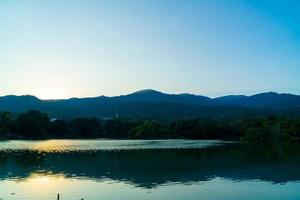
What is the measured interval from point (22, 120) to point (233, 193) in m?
95.1

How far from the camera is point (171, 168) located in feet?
160

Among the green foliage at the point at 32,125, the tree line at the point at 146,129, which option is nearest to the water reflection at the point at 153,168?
the tree line at the point at 146,129

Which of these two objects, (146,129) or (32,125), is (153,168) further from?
(146,129)

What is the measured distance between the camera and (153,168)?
159 ft

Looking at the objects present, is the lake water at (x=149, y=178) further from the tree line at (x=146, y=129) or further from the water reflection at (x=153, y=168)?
the tree line at (x=146, y=129)

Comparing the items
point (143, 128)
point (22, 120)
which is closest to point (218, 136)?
point (143, 128)

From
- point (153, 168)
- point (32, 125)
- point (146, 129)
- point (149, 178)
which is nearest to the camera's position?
point (149, 178)

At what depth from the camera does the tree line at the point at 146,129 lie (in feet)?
361

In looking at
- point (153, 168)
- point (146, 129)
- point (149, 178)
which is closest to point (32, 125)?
point (146, 129)

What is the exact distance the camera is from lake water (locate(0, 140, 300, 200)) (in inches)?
1287

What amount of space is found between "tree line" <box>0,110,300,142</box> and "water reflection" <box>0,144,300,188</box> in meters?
48.6

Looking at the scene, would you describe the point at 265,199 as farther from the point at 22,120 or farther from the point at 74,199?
the point at 22,120

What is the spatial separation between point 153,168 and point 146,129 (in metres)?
77.6

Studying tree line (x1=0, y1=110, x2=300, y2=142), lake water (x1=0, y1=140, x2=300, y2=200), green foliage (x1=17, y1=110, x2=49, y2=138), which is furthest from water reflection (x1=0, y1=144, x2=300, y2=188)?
green foliage (x1=17, y1=110, x2=49, y2=138)
